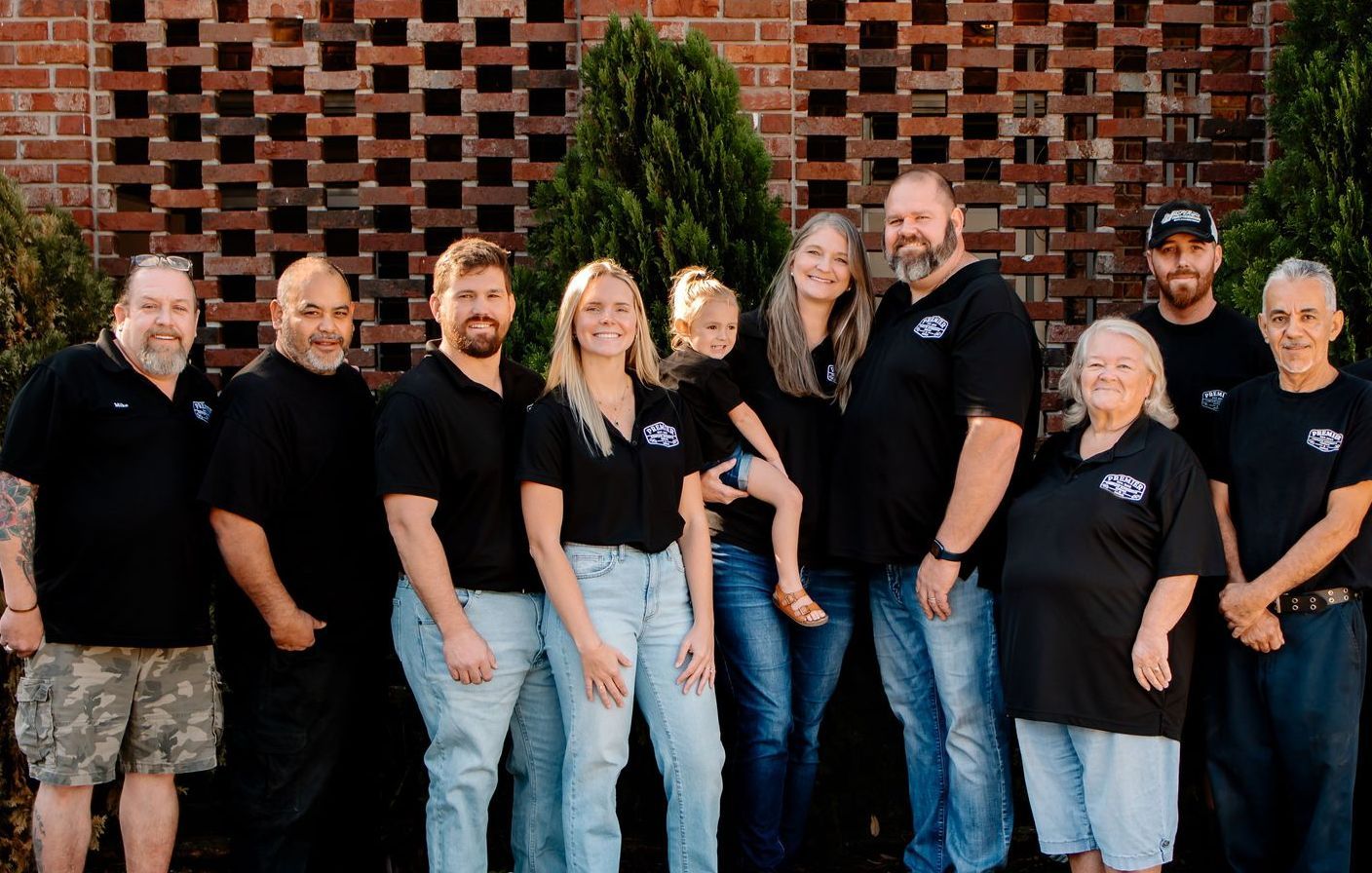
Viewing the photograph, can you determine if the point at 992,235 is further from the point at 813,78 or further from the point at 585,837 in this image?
the point at 585,837

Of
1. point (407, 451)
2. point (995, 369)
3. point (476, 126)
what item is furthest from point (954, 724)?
point (476, 126)

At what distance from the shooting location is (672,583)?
3.46 meters

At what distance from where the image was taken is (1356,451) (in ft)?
11.3

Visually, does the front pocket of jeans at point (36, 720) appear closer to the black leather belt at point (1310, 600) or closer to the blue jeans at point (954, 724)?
the blue jeans at point (954, 724)

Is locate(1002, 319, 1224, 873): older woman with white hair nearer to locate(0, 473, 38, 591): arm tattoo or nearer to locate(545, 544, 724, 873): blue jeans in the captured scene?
locate(545, 544, 724, 873): blue jeans

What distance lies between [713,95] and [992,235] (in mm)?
1668

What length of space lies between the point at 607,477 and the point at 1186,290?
228 centimetres

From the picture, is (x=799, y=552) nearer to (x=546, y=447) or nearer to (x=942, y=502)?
(x=942, y=502)

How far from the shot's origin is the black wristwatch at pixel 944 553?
351 cm

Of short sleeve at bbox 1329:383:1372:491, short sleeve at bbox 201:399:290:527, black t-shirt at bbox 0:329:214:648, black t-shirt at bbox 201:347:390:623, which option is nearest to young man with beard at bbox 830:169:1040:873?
short sleeve at bbox 1329:383:1372:491

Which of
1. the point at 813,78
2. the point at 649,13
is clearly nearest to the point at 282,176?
the point at 649,13

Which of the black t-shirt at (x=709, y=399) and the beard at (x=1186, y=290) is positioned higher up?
the beard at (x=1186, y=290)

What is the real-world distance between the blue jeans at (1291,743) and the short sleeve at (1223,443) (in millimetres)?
491

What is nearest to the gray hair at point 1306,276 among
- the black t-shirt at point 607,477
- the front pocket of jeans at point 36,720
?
the black t-shirt at point 607,477
